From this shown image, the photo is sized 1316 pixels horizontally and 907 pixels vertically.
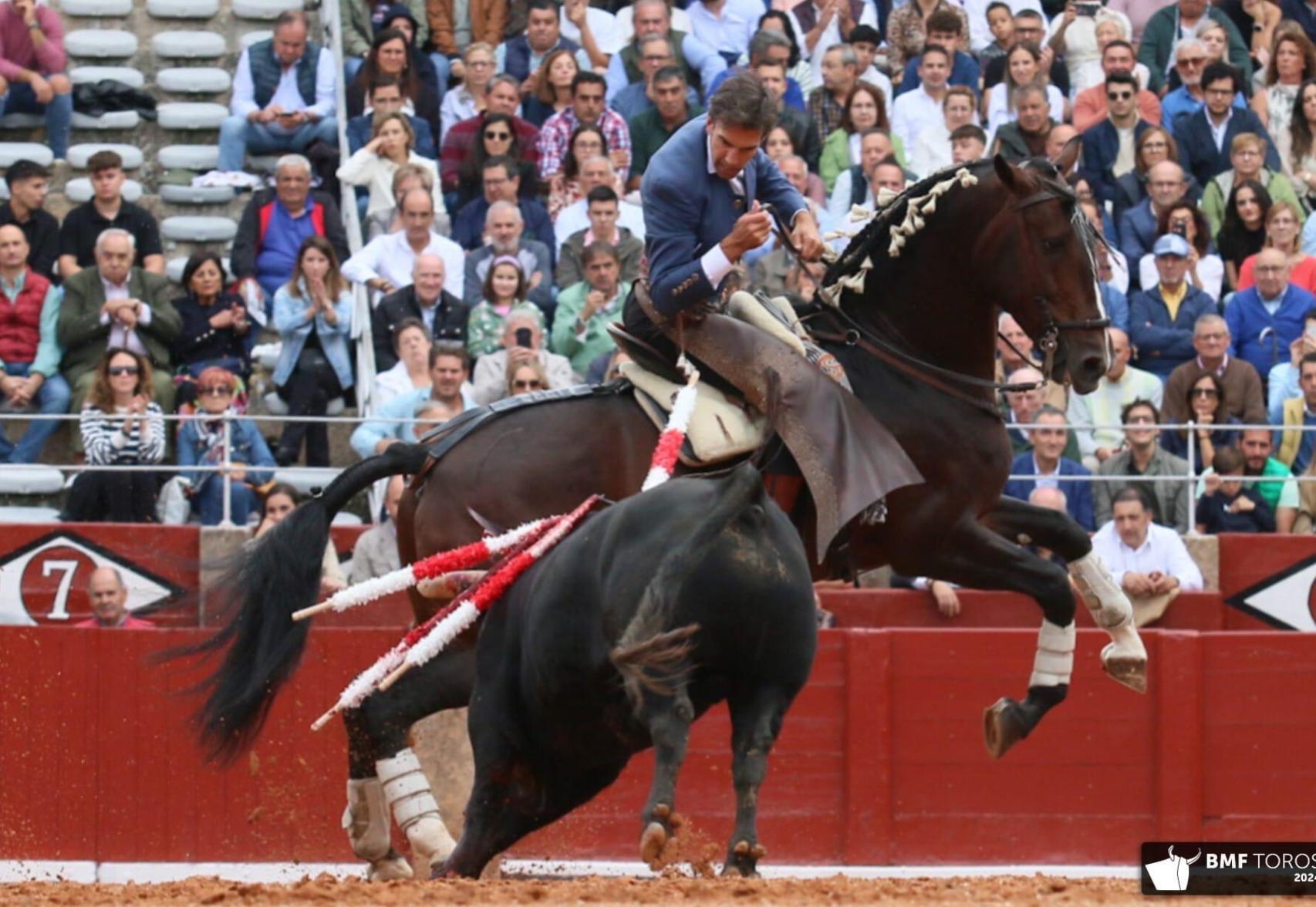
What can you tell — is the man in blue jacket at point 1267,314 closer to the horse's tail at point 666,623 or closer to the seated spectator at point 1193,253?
the seated spectator at point 1193,253

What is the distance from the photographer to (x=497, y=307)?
43.5 feet

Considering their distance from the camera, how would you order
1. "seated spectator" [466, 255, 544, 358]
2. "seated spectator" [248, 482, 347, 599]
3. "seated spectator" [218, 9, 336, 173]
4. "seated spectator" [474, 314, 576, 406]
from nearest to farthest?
1. "seated spectator" [248, 482, 347, 599]
2. "seated spectator" [474, 314, 576, 406]
3. "seated spectator" [466, 255, 544, 358]
4. "seated spectator" [218, 9, 336, 173]

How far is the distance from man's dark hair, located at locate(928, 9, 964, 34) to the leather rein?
7305 mm

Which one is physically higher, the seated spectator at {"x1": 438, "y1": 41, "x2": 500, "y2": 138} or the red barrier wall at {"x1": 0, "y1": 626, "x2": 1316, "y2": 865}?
the seated spectator at {"x1": 438, "y1": 41, "x2": 500, "y2": 138}

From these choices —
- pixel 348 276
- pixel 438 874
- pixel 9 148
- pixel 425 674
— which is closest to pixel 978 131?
pixel 348 276

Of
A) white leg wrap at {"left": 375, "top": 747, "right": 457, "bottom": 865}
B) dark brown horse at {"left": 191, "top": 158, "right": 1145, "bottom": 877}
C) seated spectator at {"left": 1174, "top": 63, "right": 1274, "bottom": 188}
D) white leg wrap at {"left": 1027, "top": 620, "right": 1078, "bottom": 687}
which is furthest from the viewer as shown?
seated spectator at {"left": 1174, "top": 63, "right": 1274, "bottom": 188}

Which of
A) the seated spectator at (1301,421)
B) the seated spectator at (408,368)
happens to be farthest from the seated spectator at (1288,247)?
the seated spectator at (408,368)

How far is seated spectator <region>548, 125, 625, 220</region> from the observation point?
1447cm

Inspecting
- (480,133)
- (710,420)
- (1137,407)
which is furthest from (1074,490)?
(710,420)

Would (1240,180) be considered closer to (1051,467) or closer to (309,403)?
(1051,467)

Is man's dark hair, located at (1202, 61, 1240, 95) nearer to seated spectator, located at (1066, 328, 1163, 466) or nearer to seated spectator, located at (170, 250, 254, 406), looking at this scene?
seated spectator, located at (1066, 328, 1163, 466)

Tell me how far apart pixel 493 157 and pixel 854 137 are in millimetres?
2269

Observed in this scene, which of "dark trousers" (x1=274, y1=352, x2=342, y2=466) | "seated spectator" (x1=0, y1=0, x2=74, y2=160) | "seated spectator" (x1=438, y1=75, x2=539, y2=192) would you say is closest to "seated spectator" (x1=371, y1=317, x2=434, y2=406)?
"dark trousers" (x1=274, y1=352, x2=342, y2=466)

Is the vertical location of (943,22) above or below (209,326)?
above
